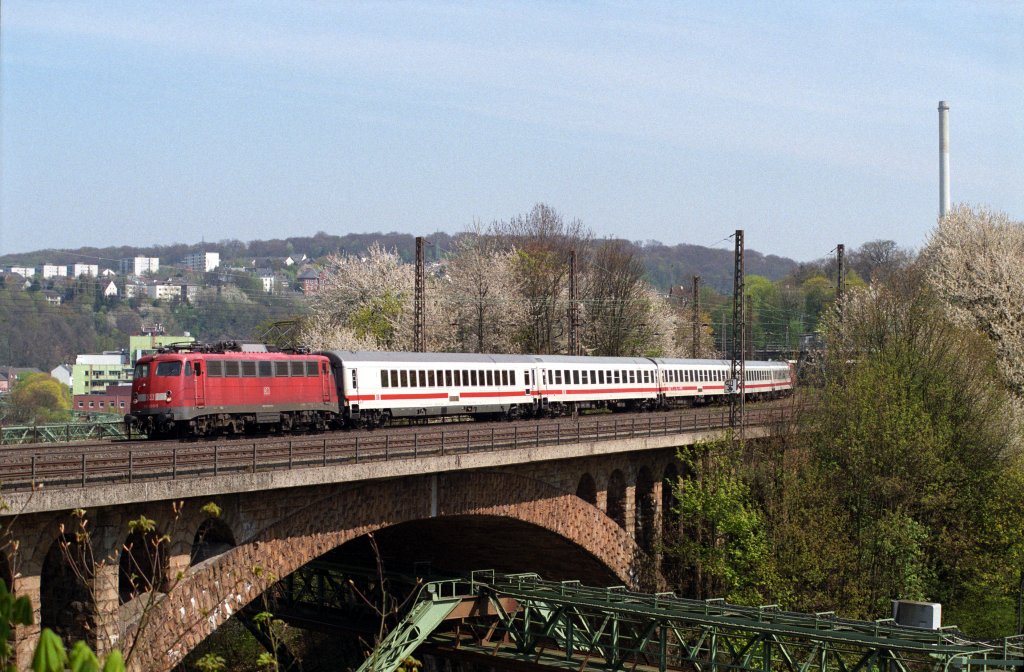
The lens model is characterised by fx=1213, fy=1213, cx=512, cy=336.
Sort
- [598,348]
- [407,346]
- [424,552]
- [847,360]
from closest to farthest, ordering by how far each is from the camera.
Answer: [424,552] < [847,360] < [407,346] < [598,348]

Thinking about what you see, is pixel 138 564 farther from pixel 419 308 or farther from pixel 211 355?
pixel 419 308

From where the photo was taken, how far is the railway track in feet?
58.7

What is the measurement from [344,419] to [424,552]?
506 centimetres

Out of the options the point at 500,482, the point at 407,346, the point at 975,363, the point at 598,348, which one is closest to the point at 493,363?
the point at 500,482

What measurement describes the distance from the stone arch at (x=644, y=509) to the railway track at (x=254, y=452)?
193cm

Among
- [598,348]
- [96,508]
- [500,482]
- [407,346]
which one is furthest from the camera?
[598,348]

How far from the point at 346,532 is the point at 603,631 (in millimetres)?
10206

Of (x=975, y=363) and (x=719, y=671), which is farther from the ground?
(x=975, y=363)

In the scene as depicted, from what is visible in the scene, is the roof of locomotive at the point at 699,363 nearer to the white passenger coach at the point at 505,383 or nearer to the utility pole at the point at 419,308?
the white passenger coach at the point at 505,383

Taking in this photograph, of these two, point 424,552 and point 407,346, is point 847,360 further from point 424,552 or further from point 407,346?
point 407,346

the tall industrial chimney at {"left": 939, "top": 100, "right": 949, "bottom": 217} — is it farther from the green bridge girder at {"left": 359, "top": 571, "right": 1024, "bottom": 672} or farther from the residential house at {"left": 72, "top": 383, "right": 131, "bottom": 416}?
the residential house at {"left": 72, "top": 383, "right": 131, "bottom": 416}

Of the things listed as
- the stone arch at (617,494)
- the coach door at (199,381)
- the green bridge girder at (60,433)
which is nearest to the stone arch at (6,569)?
the coach door at (199,381)

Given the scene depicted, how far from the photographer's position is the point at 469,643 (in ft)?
105

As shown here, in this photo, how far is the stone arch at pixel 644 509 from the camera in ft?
133
